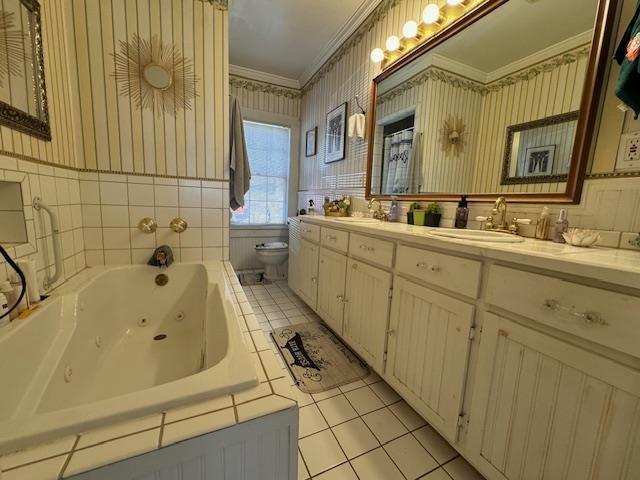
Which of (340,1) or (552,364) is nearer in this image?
(552,364)

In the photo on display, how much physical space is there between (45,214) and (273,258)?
6.83ft

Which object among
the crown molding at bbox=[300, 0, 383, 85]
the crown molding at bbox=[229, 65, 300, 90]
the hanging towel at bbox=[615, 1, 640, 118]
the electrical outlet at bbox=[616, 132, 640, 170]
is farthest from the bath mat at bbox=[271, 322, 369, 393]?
the crown molding at bbox=[229, 65, 300, 90]

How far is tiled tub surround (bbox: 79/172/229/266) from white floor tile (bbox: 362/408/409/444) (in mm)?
1472

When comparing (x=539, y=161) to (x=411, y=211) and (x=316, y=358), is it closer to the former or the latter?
(x=411, y=211)

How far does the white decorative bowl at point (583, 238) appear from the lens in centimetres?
92

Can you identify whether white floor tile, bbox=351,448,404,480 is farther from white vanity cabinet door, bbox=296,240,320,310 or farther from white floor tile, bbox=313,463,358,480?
white vanity cabinet door, bbox=296,240,320,310

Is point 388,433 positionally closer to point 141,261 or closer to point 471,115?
point 471,115

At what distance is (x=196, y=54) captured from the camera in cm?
177

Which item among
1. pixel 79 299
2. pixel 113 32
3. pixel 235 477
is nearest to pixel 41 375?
pixel 79 299

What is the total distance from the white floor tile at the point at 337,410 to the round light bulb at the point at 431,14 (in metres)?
2.28

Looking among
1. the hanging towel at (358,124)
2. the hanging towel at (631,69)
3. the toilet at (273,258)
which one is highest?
the hanging towel at (358,124)

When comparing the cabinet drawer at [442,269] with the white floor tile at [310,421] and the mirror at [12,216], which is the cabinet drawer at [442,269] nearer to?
the white floor tile at [310,421]

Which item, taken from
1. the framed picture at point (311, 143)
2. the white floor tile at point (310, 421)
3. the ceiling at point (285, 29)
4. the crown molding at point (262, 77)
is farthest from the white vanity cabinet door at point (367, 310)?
the crown molding at point (262, 77)

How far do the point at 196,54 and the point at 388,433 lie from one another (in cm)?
252
